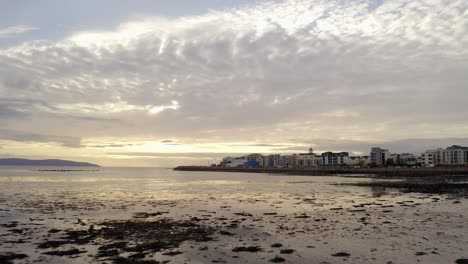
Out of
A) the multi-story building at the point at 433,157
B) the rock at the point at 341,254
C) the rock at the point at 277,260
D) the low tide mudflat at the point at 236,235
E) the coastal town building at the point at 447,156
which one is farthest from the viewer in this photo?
the multi-story building at the point at 433,157

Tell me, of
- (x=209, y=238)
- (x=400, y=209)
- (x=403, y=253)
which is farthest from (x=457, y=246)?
(x=400, y=209)

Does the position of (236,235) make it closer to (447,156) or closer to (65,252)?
(65,252)

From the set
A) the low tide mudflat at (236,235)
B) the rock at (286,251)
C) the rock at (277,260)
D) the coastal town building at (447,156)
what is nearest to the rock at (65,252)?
the low tide mudflat at (236,235)

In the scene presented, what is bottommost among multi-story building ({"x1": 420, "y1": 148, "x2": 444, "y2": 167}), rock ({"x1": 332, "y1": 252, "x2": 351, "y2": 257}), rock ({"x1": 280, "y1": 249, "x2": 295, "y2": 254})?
rock ({"x1": 280, "y1": 249, "x2": 295, "y2": 254})

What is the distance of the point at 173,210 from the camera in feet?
88.3

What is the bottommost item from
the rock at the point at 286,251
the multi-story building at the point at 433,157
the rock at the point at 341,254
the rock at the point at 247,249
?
the rock at the point at 247,249

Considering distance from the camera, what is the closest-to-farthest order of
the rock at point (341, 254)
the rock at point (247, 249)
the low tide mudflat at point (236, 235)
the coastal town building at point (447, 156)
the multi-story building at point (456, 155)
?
the low tide mudflat at point (236, 235) < the rock at point (341, 254) < the rock at point (247, 249) < the multi-story building at point (456, 155) < the coastal town building at point (447, 156)

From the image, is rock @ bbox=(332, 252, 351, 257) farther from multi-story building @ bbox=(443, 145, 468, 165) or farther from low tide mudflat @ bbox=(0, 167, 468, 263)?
multi-story building @ bbox=(443, 145, 468, 165)

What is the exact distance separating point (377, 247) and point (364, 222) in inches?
243

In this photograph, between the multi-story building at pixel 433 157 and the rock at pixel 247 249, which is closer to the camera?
the rock at pixel 247 249

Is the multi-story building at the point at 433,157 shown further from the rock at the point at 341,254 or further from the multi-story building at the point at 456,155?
the rock at the point at 341,254

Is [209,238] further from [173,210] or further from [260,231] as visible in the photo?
[173,210]

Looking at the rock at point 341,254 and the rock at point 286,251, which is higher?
the rock at point 341,254

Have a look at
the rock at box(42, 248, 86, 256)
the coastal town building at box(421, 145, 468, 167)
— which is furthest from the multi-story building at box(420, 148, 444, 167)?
the rock at box(42, 248, 86, 256)
